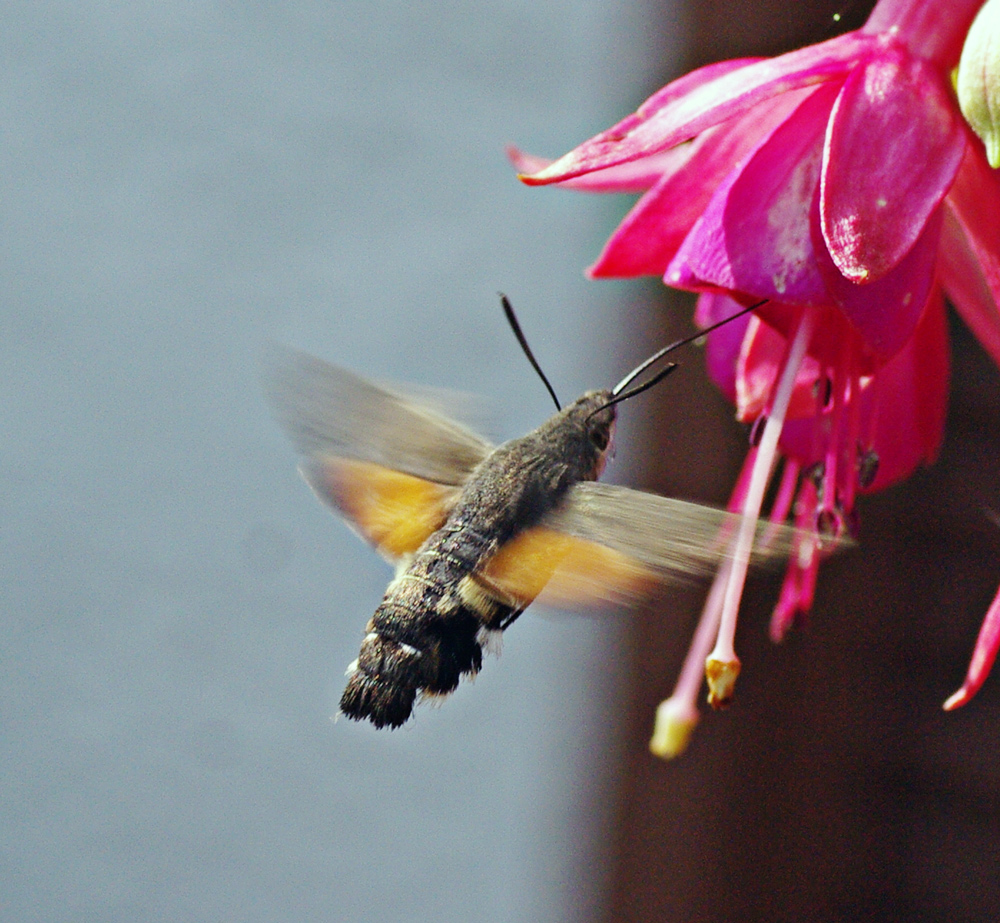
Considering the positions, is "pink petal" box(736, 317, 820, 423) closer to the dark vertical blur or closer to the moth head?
the moth head

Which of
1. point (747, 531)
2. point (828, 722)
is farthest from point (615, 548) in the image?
point (828, 722)

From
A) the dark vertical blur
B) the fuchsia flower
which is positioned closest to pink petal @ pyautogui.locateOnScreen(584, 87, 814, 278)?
the fuchsia flower

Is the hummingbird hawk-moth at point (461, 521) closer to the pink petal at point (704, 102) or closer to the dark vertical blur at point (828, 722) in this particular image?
the pink petal at point (704, 102)

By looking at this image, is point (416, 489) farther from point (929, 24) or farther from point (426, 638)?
point (929, 24)

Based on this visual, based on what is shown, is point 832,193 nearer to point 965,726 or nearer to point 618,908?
point 965,726

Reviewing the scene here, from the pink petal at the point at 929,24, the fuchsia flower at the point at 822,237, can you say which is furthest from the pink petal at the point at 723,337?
the pink petal at the point at 929,24
